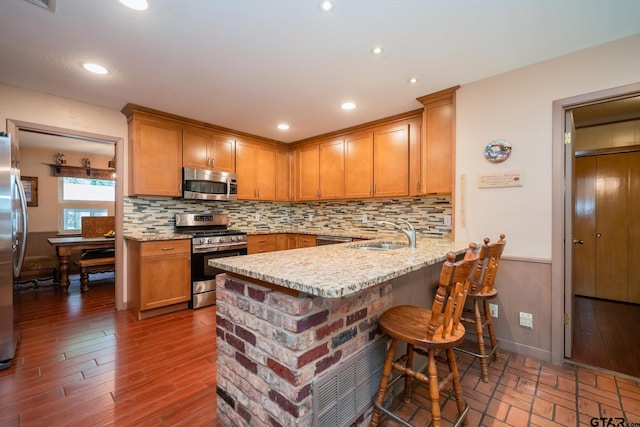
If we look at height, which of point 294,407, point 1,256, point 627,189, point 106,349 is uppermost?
point 627,189

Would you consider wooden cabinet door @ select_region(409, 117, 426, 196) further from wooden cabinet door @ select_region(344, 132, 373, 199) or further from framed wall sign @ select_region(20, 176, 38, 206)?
framed wall sign @ select_region(20, 176, 38, 206)

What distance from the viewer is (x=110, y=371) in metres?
2.02

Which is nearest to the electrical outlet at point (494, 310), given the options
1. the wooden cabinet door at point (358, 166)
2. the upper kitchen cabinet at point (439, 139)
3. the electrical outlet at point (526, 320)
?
the electrical outlet at point (526, 320)

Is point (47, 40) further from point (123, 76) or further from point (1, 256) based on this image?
point (1, 256)

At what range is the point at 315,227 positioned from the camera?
4.67 m

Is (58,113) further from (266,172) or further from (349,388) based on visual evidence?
(349,388)

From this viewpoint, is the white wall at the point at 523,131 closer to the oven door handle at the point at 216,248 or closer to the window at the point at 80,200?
the oven door handle at the point at 216,248

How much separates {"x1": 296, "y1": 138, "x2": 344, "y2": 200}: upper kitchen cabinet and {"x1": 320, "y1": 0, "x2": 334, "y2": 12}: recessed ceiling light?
7.61 feet

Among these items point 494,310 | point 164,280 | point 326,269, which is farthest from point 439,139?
point 164,280

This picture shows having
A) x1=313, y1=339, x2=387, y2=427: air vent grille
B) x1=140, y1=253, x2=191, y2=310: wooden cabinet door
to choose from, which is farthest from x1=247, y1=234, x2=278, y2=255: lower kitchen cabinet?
x1=313, y1=339, x2=387, y2=427: air vent grille

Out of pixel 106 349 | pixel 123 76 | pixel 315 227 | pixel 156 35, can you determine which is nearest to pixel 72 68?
pixel 123 76

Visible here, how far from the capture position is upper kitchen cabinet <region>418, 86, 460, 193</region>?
2.66 m

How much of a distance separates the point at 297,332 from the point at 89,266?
14.8ft

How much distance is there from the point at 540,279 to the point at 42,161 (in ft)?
Result: 25.0
